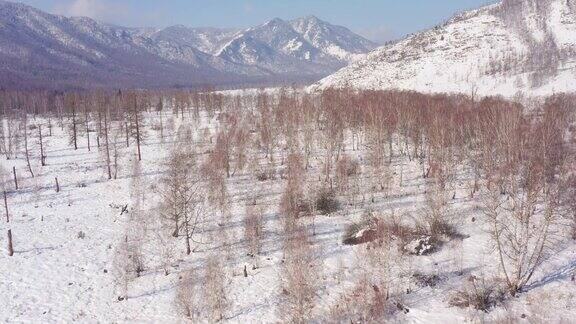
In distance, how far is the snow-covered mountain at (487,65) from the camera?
143 m

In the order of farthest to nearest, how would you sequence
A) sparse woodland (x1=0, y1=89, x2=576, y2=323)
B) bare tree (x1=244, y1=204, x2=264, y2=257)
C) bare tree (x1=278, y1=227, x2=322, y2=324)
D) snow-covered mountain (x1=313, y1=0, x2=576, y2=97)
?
1. snow-covered mountain (x1=313, y1=0, x2=576, y2=97)
2. bare tree (x1=244, y1=204, x2=264, y2=257)
3. sparse woodland (x1=0, y1=89, x2=576, y2=323)
4. bare tree (x1=278, y1=227, x2=322, y2=324)

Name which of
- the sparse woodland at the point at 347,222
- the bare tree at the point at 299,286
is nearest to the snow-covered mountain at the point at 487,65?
the sparse woodland at the point at 347,222

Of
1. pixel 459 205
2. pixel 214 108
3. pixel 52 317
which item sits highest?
pixel 214 108

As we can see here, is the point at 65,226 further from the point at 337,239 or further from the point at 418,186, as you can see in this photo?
the point at 418,186

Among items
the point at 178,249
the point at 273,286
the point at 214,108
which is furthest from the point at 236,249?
the point at 214,108

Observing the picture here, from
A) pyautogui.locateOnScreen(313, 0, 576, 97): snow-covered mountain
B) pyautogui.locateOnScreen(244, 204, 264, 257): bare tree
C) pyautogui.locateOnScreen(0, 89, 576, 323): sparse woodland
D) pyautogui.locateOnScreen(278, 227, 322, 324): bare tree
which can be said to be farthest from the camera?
pyautogui.locateOnScreen(313, 0, 576, 97): snow-covered mountain

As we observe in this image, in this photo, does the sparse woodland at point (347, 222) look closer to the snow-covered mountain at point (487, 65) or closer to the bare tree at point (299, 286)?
the bare tree at point (299, 286)

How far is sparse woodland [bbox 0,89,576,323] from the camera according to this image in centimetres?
Answer: 2734

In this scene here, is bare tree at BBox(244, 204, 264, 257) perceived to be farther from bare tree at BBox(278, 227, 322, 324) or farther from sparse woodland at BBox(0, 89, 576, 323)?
bare tree at BBox(278, 227, 322, 324)

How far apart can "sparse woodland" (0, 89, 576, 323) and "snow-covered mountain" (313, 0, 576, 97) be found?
91926 mm

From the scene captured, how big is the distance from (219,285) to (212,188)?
61.3ft

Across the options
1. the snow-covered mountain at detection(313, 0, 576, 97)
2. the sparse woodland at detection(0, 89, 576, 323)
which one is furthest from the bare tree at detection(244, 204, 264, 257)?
the snow-covered mountain at detection(313, 0, 576, 97)

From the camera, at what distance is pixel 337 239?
3719 cm

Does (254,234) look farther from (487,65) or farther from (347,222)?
(487,65)
